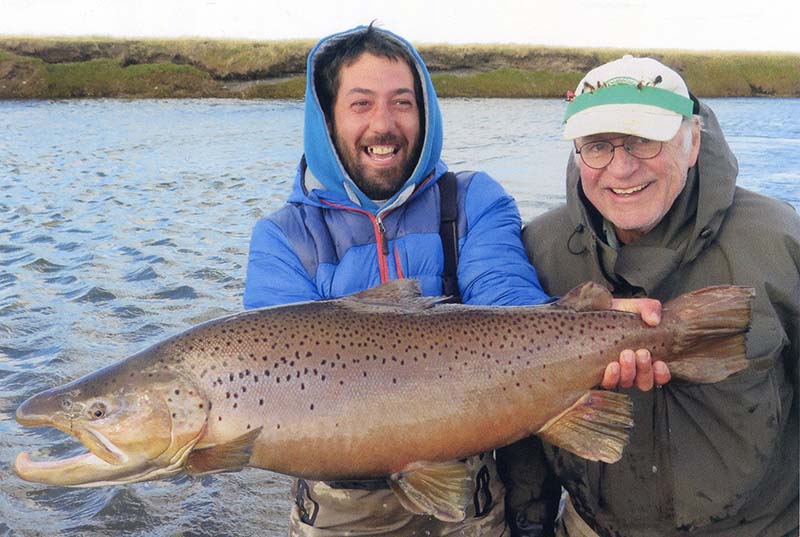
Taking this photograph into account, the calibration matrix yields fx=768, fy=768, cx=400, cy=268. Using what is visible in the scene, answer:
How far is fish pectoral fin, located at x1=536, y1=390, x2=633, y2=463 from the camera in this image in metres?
2.84

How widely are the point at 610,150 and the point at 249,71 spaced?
52.3 meters

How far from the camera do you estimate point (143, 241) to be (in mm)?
10812

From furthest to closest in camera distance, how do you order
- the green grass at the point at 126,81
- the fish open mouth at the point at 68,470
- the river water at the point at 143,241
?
the green grass at the point at 126,81
the river water at the point at 143,241
the fish open mouth at the point at 68,470

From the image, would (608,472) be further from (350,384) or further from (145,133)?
(145,133)

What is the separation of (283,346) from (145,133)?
2350cm

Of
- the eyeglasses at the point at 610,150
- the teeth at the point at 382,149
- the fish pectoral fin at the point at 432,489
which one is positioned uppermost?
the eyeglasses at the point at 610,150

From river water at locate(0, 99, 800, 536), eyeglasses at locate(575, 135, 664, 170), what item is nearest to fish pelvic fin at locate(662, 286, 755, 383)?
Answer: eyeglasses at locate(575, 135, 664, 170)

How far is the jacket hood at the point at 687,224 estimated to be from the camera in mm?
3055

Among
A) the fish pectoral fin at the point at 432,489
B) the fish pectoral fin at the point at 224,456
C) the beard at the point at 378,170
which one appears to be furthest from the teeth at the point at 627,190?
the fish pectoral fin at the point at 224,456

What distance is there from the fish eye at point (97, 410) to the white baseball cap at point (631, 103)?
6.70ft

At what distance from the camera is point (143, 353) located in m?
2.80

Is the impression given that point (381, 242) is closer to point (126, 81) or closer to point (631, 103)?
point (631, 103)

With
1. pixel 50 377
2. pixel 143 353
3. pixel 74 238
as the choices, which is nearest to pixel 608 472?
pixel 143 353

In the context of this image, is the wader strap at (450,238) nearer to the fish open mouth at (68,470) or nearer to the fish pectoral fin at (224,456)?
the fish pectoral fin at (224,456)
